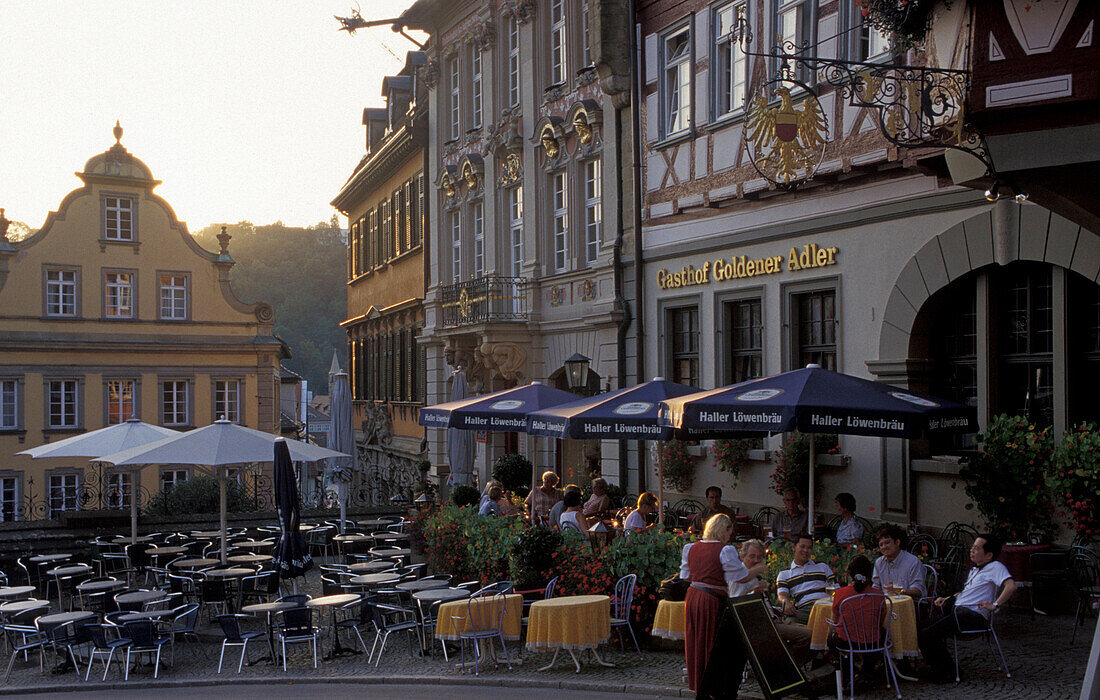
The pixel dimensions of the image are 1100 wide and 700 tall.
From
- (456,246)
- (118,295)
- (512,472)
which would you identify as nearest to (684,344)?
(512,472)

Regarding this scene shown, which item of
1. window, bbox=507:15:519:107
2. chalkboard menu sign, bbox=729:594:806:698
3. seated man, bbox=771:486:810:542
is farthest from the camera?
window, bbox=507:15:519:107

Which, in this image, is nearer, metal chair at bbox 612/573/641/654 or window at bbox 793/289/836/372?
A: metal chair at bbox 612/573/641/654

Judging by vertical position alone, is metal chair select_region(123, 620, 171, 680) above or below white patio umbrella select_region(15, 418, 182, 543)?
below

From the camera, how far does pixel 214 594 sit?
1412cm

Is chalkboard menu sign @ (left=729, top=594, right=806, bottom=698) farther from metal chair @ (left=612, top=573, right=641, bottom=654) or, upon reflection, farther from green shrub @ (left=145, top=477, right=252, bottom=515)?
green shrub @ (left=145, top=477, right=252, bottom=515)

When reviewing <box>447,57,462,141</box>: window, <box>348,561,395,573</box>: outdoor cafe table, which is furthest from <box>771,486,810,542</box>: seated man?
<box>447,57,462,141</box>: window

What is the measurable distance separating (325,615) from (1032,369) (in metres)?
9.30

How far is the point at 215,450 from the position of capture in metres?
15.5

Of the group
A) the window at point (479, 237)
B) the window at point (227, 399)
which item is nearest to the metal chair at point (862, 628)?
the window at point (479, 237)

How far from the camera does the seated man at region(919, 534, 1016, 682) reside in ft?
31.2

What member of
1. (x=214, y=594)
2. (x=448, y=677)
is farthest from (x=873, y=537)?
(x=214, y=594)

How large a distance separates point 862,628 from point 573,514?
5053 millimetres

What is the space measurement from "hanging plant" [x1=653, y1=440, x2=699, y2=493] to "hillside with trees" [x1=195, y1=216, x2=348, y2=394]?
6671 cm

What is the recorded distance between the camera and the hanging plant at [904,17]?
31.8 feet
